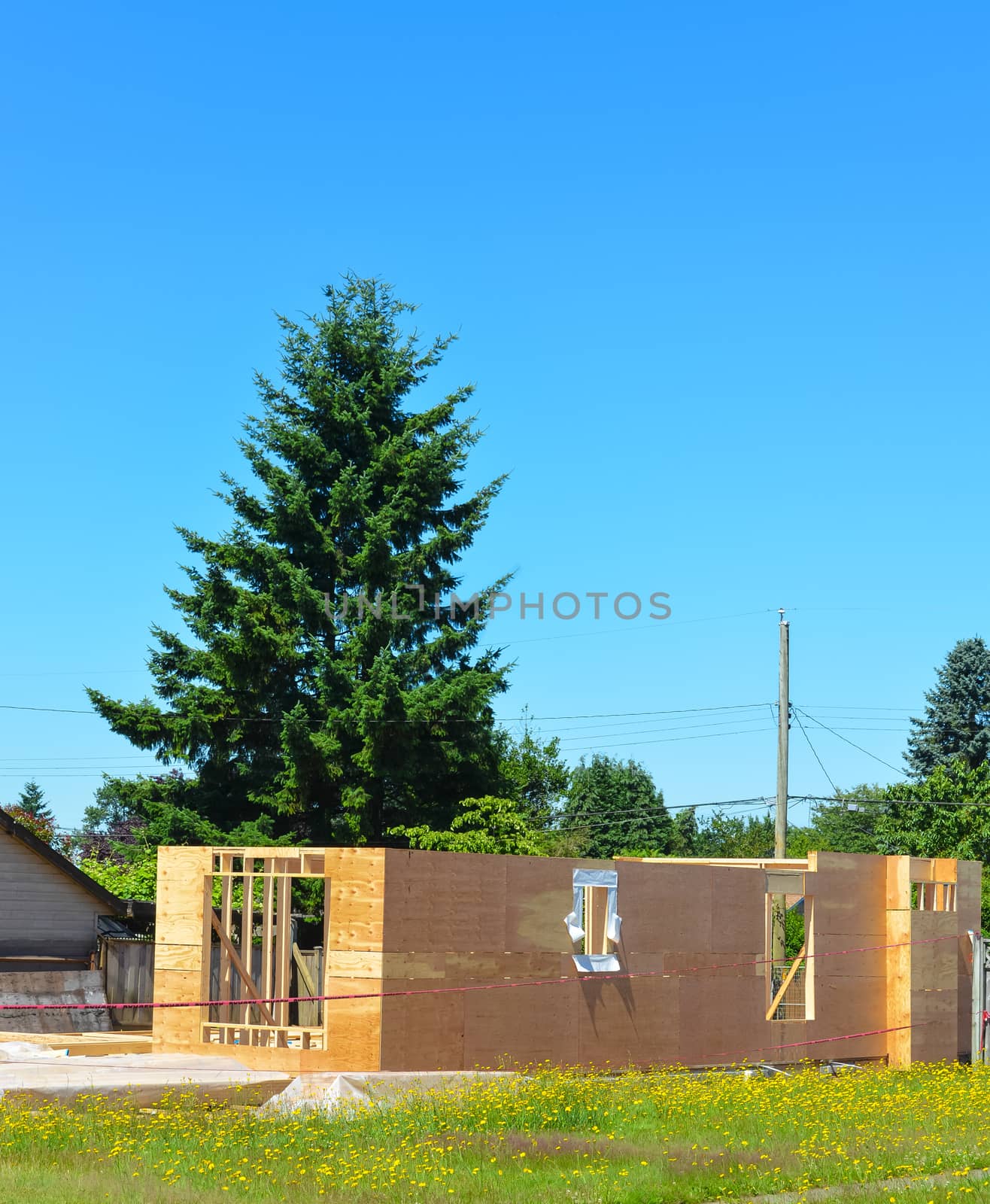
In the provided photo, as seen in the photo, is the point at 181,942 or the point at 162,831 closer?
the point at 181,942

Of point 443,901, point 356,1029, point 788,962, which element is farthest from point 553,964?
point 788,962

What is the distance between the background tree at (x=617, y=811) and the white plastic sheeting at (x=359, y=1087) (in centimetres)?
6015

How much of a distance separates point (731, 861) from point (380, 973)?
384 inches

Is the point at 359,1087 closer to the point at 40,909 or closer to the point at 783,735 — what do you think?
the point at 40,909

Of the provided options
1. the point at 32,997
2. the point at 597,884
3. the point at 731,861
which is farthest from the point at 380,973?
the point at 32,997

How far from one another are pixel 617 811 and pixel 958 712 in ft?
66.7

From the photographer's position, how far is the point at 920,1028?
24.8 meters

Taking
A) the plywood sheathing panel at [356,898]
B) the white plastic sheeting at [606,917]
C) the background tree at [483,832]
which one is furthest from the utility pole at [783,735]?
the plywood sheathing panel at [356,898]

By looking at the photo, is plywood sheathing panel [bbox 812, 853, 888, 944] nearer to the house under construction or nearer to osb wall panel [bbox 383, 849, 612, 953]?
the house under construction

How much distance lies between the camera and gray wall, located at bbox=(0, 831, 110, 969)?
29734mm

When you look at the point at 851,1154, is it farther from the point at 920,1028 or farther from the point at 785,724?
the point at 785,724

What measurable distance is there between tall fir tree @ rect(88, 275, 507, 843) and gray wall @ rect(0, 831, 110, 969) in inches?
236

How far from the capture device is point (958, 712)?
227ft

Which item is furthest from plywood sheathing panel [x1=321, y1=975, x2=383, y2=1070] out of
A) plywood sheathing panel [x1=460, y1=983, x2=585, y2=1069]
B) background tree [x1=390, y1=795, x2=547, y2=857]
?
background tree [x1=390, y1=795, x2=547, y2=857]
